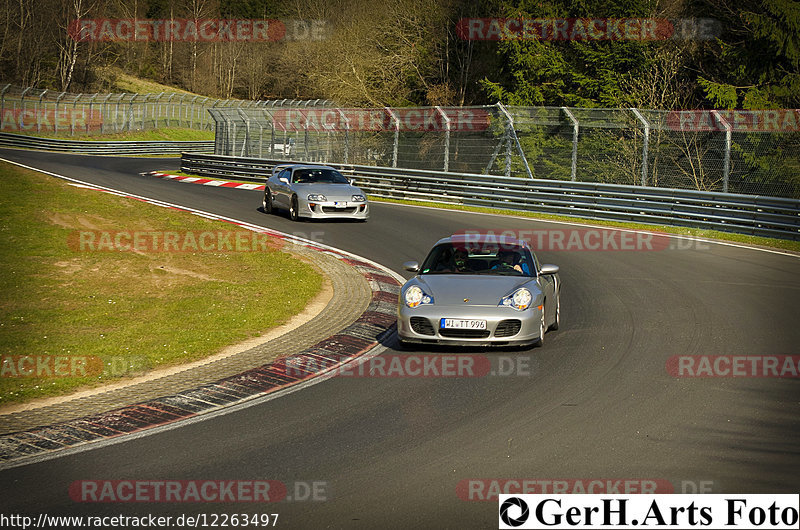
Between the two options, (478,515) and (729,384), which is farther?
(729,384)

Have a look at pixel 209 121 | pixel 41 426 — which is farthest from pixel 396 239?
pixel 209 121

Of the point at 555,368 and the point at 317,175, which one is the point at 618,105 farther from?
the point at 555,368

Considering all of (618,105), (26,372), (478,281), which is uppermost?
(618,105)

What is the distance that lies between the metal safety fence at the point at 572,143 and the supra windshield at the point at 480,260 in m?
12.7

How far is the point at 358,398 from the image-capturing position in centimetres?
842

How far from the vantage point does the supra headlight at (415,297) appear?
10250 mm

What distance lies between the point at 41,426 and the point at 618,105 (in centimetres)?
3147

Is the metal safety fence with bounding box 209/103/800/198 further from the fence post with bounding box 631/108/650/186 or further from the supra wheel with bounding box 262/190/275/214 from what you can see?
the supra wheel with bounding box 262/190/275/214

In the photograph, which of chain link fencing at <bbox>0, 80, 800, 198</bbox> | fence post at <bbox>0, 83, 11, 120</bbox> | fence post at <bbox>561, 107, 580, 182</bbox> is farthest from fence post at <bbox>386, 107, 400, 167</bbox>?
fence post at <bbox>0, 83, 11, 120</bbox>

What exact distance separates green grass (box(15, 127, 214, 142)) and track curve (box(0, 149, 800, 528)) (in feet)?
178

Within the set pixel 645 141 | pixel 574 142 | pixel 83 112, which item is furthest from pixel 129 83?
pixel 645 141

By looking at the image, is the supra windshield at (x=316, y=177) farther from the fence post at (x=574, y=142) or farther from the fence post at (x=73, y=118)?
the fence post at (x=73, y=118)

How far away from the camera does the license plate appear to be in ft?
32.6

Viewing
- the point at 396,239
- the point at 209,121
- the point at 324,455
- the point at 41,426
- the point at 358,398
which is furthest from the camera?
the point at 209,121
